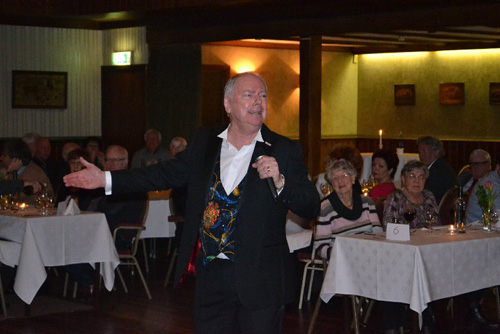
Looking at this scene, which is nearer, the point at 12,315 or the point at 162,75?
the point at 12,315

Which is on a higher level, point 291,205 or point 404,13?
point 404,13

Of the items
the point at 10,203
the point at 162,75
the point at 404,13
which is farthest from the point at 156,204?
the point at 162,75

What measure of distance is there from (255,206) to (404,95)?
15672 mm

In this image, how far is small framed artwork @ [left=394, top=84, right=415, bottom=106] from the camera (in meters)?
18.4

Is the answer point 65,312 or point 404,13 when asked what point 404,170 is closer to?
point 65,312

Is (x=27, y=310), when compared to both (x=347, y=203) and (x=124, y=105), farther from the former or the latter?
(x=124, y=105)

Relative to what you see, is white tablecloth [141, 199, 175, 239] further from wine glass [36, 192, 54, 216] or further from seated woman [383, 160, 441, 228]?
seated woman [383, 160, 441, 228]

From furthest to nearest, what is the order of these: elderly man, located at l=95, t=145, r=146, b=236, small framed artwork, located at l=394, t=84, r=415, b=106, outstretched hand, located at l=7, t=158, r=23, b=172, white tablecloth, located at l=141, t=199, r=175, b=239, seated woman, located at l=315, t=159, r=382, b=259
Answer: small framed artwork, located at l=394, t=84, r=415, b=106, white tablecloth, located at l=141, t=199, r=175, b=239, elderly man, located at l=95, t=145, r=146, b=236, outstretched hand, located at l=7, t=158, r=23, b=172, seated woman, located at l=315, t=159, r=382, b=259

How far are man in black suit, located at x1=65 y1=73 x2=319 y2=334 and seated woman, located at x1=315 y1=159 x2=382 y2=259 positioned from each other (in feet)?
9.40

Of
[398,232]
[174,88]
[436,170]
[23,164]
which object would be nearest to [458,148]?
[174,88]

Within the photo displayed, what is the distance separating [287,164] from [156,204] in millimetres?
5870

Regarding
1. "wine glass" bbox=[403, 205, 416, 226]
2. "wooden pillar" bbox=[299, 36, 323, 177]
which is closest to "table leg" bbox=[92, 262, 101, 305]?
"wine glass" bbox=[403, 205, 416, 226]

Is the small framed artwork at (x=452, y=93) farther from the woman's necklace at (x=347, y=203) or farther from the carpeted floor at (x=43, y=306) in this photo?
the woman's necklace at (x=347, y=203)

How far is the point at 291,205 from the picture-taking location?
3.15 m
